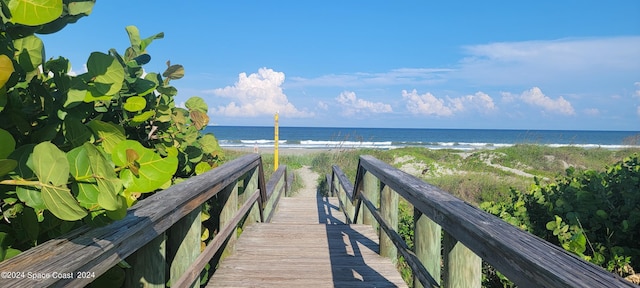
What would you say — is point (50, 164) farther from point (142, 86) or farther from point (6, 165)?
point (142, 86)

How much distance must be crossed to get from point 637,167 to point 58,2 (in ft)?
12.5

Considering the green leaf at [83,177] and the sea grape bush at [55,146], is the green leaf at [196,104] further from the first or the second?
the green leaf at [83,177]

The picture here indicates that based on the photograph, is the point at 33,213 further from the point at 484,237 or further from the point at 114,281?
the point at 484,237

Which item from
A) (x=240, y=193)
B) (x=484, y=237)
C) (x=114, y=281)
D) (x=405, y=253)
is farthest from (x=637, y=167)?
(x=114, y=281)

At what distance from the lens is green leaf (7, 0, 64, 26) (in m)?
0.74

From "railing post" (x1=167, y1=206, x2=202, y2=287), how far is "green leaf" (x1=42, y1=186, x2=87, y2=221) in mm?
1250

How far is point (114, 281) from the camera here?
130cm

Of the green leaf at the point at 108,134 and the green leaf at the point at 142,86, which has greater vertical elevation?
the green leaf at the point at 142,86

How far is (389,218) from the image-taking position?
3309 mm

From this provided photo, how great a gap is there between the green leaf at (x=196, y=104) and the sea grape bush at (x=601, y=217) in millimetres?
2510

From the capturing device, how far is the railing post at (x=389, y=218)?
3.25m

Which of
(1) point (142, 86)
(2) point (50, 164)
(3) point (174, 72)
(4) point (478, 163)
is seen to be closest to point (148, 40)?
(1) point (142, 86)

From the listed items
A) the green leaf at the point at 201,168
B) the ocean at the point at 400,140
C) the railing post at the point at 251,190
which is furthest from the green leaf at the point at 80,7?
the ocean at the point at 400,140

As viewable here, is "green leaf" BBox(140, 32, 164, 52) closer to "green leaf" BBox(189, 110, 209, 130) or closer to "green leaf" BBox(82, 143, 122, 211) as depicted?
"green leaf" BBox(189, 110, 209, 130)
